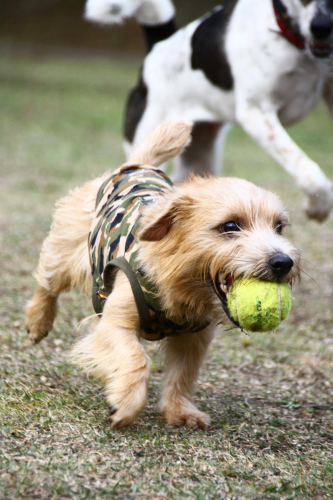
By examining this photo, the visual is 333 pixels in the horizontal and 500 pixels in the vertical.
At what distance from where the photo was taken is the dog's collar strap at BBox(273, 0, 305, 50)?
4832mm

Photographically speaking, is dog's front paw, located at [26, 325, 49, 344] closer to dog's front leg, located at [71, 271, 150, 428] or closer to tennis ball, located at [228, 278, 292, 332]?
dog's front leg, located at [71, 271, 150, 428]

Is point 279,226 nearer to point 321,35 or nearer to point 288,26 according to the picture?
point 321,35

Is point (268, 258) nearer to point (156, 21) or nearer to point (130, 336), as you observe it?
point (130, 336)

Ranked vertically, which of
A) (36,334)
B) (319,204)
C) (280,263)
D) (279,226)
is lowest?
(36,334)

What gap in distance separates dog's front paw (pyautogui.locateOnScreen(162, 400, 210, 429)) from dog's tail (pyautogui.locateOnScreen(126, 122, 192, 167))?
118 centimetres

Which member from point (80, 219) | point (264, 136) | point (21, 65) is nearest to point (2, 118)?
point (21, 65)

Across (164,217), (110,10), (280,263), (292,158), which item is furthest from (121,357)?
(110,10)

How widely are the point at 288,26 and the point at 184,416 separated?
115 inches

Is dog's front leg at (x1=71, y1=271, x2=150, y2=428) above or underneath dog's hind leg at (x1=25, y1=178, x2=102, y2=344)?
above

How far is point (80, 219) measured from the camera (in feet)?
11.4

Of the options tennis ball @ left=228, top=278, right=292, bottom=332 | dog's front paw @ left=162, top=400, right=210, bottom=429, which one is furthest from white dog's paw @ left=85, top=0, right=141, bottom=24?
tennis ball @ left=228, top=278, right=292, bottom=332

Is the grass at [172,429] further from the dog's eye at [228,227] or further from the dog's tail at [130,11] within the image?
the dog's tail at [130,11]

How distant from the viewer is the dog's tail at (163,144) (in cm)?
356

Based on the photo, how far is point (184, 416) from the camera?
2.98 metres
